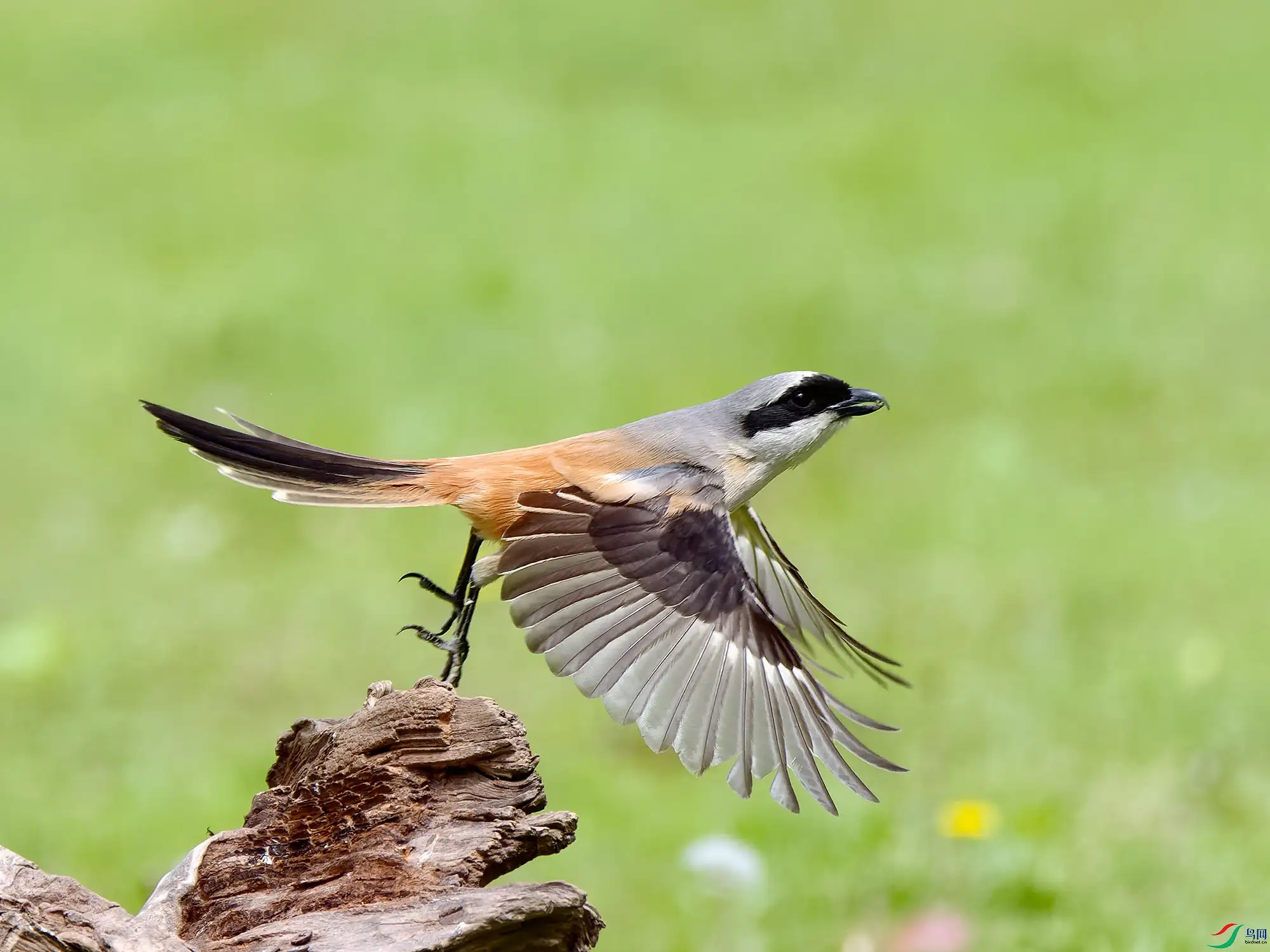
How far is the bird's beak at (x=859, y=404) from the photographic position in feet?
14.9

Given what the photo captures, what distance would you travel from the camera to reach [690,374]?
9727mm

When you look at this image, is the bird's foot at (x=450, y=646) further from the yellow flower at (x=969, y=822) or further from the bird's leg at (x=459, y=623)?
the yellow flower at (x=969, y=822)

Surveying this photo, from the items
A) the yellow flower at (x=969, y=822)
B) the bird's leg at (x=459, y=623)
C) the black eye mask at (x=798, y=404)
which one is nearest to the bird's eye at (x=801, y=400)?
the black eye mask at (x=798, y=404)

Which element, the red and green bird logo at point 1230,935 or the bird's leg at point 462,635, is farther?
the red and green bird logo at point 1230,935

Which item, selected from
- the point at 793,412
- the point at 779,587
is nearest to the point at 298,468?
the point at 793,412

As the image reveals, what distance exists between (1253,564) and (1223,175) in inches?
189

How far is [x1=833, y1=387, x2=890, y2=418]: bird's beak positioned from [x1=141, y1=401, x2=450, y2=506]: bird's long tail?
4.14 ft

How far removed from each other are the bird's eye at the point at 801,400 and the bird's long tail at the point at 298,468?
1108 millimetres

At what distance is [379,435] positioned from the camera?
9172 mm

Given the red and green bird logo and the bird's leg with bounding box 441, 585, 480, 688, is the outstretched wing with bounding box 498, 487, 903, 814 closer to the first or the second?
the bird's leg with bounding box 441, 585, 480, 688

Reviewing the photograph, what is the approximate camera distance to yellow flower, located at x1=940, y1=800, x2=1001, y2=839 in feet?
17.9

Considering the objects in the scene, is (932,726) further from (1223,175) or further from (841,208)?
(1223,175)

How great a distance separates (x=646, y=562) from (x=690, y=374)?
587 centimetres

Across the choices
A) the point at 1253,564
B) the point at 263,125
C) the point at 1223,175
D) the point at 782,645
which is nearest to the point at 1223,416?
the point at 1253,564
